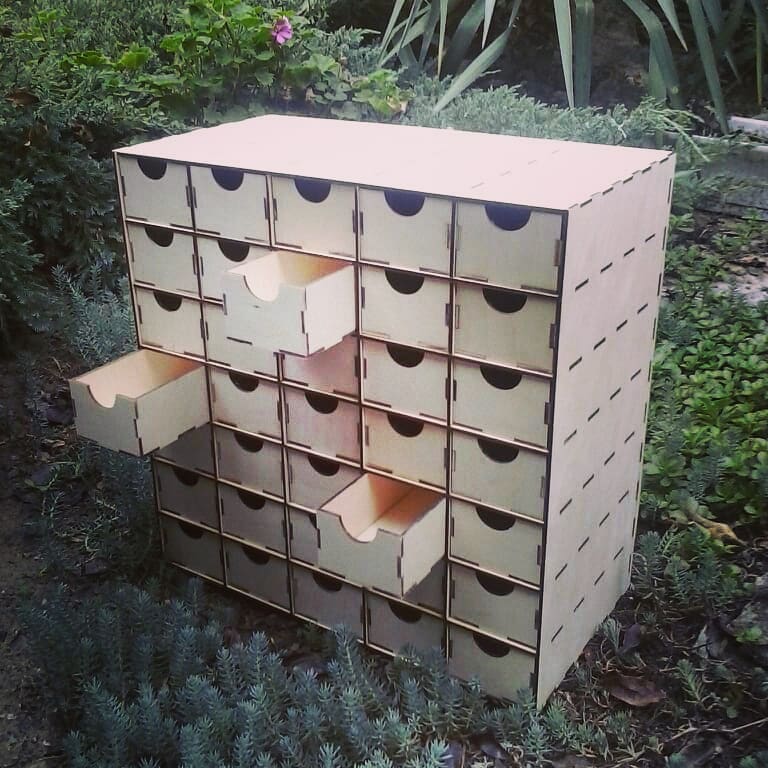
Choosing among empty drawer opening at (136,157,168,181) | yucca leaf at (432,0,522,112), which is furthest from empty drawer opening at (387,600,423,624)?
yucca leaf at (432,0,522,112)

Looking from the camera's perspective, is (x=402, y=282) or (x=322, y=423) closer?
(x=402, y=282)

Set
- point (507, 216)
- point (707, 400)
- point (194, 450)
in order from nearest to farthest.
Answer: point (507, 216)
point (194, 450)
point (707, 400)

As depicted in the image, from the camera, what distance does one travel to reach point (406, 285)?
188cm

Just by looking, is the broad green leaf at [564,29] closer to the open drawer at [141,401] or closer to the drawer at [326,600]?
the open drawer at [141,401]

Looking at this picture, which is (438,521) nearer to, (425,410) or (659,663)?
(425,410)

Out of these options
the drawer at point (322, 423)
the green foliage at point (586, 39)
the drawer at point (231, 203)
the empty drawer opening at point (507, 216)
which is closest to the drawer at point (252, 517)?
the drawer at point (322, 423)

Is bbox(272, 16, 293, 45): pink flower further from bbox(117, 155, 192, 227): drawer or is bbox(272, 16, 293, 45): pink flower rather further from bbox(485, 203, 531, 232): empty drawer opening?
bbox(485, 203, 531, 232): empty drawer opening

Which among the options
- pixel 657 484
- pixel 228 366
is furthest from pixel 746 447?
pixel 228 366

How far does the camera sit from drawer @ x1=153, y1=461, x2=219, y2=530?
7.87ft

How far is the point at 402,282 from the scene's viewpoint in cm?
188

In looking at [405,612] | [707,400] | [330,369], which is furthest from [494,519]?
[707,400]

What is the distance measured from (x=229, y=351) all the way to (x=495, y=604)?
811 millimetres

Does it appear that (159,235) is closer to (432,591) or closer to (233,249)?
(233,249)

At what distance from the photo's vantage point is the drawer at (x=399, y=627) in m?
2.13
